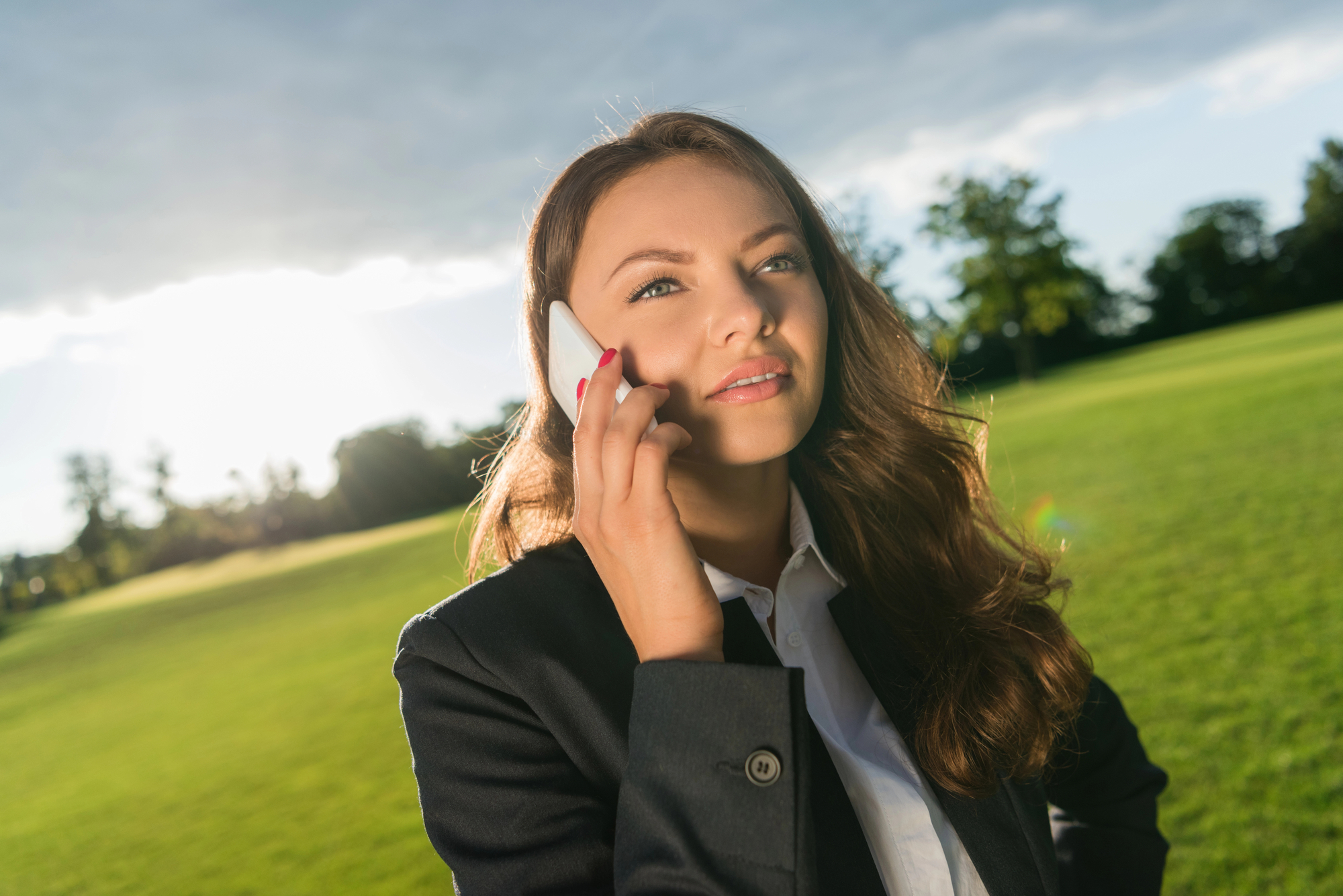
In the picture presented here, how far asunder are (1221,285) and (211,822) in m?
74.5

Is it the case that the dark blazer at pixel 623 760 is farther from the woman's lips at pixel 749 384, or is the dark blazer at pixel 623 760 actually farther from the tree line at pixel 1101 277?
the tree line at pixel 1101 277

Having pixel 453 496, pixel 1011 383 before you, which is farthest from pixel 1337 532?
pixel 1011 383

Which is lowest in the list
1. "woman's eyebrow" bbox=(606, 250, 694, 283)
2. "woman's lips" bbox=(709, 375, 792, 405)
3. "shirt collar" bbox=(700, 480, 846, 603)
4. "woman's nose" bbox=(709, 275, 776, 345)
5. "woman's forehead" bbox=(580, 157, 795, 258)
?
"shirt collar" bbox=(700, 480, 846, 603)

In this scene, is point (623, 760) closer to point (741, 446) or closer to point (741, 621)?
point (741, 621)

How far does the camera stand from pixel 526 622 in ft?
4.78

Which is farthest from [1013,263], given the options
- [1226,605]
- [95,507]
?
[95,507]

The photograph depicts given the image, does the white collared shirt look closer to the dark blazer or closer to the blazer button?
the dark blazer

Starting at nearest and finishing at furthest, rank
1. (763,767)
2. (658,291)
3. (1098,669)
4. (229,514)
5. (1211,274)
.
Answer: (763,767) < (658,291) < (1098,669) < (229,514) < (1211,274)

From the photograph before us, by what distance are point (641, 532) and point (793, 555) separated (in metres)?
0.63

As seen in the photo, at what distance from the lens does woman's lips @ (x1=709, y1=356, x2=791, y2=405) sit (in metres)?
1.57

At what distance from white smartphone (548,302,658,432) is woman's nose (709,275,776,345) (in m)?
0.24

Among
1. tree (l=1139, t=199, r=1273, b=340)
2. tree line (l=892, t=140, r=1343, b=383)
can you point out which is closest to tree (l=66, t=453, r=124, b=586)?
tree line (l=892, t=140, r=1343, b=383)

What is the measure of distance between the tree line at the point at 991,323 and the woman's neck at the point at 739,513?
13.1 meters

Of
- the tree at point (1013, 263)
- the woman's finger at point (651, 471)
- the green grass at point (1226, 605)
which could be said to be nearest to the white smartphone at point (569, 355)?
the woman's finger at point (651, 471)
